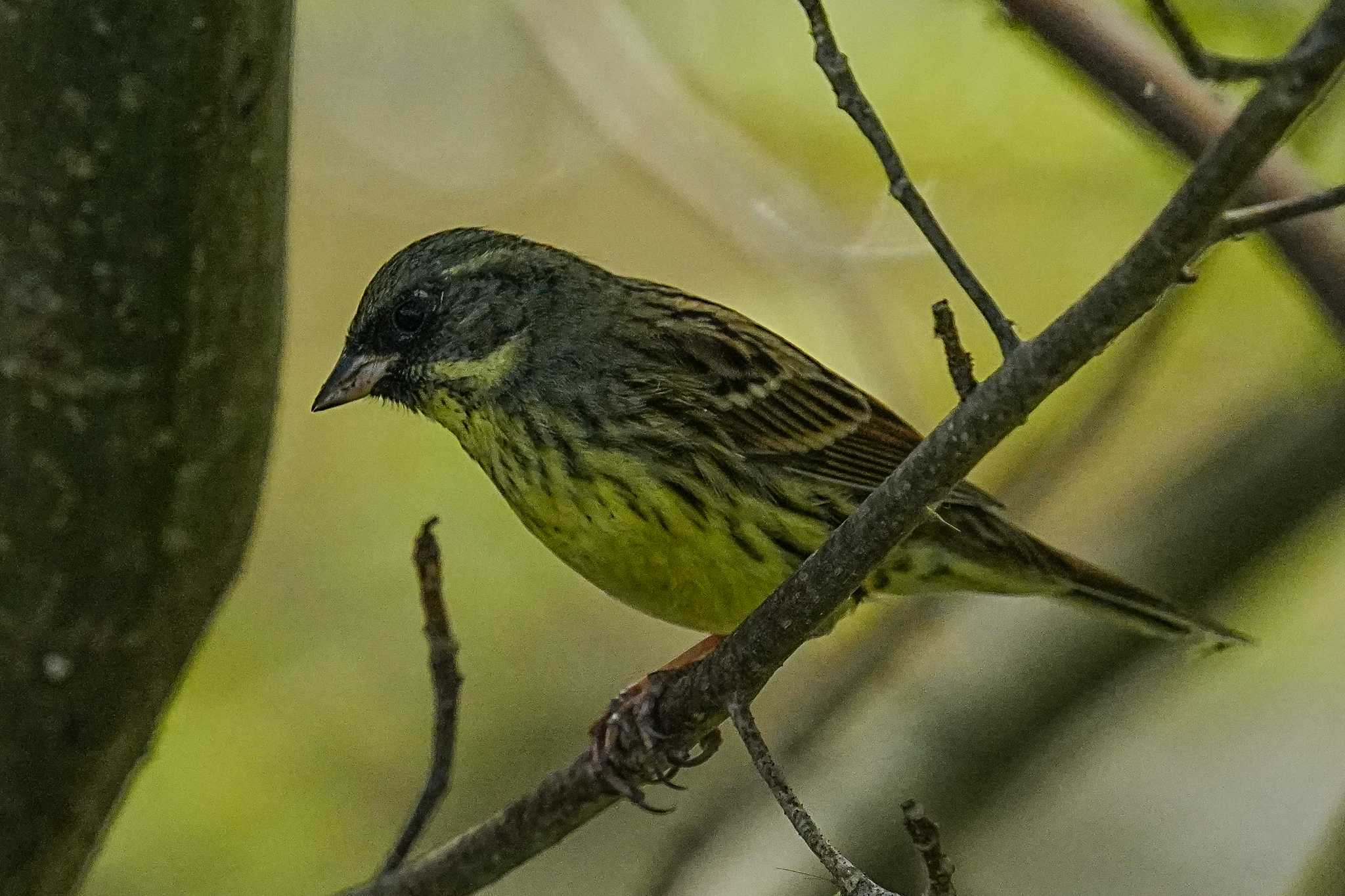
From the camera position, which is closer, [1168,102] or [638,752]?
[638,752]

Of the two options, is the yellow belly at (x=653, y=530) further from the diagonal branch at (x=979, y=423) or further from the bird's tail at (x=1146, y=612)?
the bird's tail at (x=1146, y=612)

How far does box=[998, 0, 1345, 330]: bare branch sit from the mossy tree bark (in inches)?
71.0

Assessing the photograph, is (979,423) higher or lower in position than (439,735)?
higher

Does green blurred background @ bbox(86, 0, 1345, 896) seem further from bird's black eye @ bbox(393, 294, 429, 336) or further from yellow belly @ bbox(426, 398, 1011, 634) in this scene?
bird's black eye @ bbox(393, 294, 429, 336)

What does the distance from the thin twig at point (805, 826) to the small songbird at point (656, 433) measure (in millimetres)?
1065

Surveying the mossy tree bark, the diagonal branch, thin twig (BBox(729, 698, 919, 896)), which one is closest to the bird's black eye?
the mossy tree bark

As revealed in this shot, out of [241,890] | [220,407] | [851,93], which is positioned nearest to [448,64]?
[241,890]

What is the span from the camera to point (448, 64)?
25.5 feet

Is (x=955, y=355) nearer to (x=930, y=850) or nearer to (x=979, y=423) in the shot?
(x=979, y=423)

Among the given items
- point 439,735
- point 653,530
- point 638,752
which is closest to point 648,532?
point 653,530

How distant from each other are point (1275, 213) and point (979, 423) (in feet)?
1.59

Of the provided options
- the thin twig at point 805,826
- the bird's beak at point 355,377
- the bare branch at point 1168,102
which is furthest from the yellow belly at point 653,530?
the bare branch at point 1168,102

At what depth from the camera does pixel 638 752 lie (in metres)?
3.79

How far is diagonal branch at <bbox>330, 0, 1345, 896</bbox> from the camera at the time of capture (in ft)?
6.33
